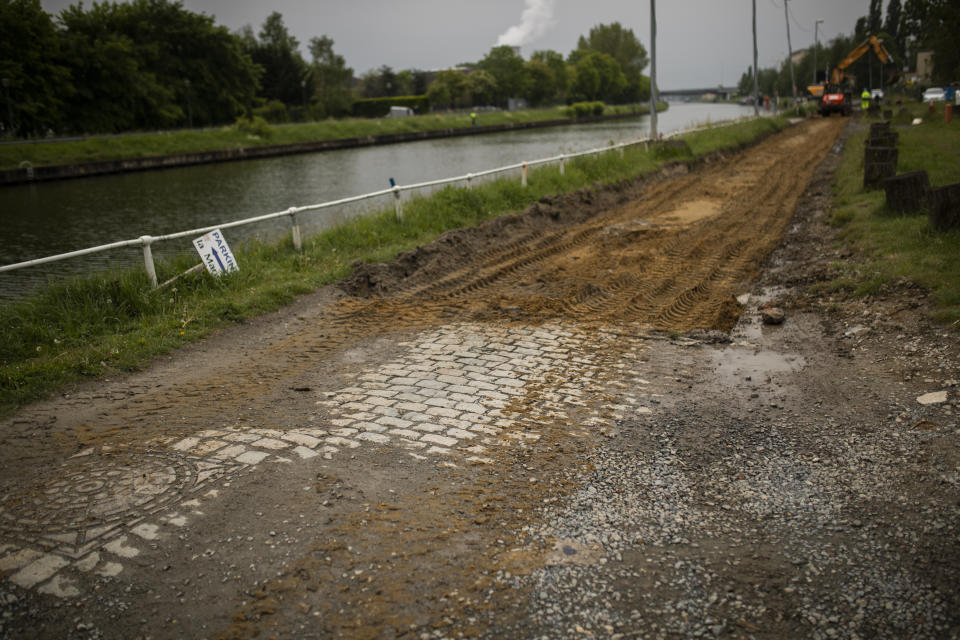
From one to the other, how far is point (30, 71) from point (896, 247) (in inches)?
2469

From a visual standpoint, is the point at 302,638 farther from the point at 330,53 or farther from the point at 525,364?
the point at 330,53

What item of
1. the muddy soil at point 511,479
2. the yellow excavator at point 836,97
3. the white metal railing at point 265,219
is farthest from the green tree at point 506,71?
the muddy soil at point 511,479

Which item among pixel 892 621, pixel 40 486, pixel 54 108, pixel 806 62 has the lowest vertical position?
pixel 892 621

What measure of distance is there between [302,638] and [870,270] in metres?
8.68

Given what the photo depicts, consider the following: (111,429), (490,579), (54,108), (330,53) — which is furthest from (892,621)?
(330,53)

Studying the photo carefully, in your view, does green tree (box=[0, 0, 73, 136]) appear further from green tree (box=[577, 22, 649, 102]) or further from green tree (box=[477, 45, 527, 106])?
green tree (box=[577, 22, 649, 102])

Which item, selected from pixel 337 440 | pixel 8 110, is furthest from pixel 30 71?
pixel 337 440

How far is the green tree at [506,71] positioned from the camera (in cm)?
12088

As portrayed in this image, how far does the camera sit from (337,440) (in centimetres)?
541

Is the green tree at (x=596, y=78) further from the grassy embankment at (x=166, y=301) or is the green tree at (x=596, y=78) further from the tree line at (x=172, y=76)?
the grassy embankment at (x=166, y=301)

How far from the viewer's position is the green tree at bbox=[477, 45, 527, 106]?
121 m

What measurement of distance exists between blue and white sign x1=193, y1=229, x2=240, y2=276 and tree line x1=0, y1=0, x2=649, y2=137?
49.2 m

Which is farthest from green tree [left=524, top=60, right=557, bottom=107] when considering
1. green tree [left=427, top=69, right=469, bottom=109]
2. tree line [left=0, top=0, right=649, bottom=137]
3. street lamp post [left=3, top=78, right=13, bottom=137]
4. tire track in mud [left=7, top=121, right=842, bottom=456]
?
tire track in mud [left=7, top=121, right=842, bottom=456]

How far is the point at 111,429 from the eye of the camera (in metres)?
5.67
